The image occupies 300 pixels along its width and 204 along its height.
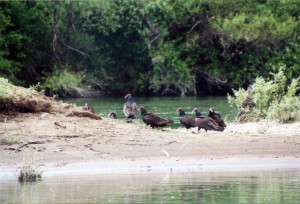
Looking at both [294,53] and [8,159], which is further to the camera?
[294,53]

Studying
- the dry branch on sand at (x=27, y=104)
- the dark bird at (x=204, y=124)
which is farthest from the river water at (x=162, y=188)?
the dark bird at (x=204, y=124)

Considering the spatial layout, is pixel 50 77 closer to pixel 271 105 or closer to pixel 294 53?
pixel 294 53

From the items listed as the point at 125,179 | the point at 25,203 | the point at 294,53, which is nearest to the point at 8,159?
the point at 125,179

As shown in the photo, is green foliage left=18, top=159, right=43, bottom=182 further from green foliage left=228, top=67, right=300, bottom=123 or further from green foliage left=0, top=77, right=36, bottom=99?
green foliage left=228, top=67, right=300, bottom=123

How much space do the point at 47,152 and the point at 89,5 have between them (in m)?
36.5

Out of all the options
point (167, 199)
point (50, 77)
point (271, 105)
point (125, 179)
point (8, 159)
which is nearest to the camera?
point (167, 199)

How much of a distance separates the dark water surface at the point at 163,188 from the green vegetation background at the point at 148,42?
A: 34418 millimetres

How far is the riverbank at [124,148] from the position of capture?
59.6 ft

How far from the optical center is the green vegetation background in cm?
5266

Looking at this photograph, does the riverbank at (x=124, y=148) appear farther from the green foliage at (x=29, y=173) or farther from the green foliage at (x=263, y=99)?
the green foliage at (x=263, y=99)

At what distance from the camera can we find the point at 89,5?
54438 mm

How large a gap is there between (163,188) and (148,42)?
3960 centimetres

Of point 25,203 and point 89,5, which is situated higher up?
point 89,5

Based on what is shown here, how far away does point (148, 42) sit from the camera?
54844 millimetres
